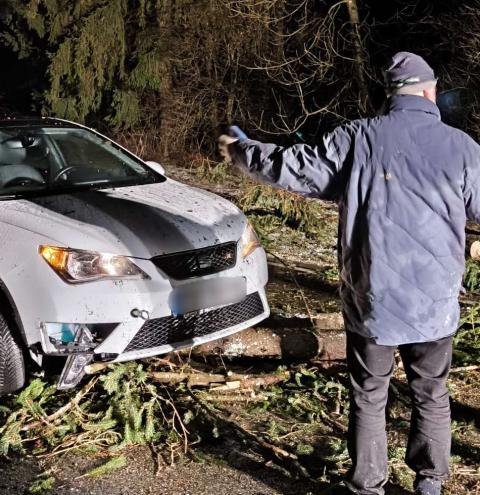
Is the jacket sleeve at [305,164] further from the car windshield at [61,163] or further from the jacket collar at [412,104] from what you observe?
the car windshield at [61,163]

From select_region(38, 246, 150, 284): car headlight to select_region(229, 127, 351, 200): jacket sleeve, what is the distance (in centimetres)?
118

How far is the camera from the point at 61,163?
16.0 ft

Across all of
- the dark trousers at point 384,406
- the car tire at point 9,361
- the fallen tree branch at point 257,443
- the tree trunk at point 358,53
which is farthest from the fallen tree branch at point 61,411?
the tree trunk at point 358,53

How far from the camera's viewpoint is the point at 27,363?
13.3ft

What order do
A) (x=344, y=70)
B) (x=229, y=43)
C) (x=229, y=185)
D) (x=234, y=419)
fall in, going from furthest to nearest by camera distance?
(x=229, y=43), (x=344, y=70), (x=229, y=185), (x=234, y=419)

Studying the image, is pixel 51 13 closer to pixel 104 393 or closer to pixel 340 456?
pixel 104 393

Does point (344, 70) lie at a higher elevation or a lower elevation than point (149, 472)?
higher

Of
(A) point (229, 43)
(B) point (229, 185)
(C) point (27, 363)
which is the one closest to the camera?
(C) point (27, 363)

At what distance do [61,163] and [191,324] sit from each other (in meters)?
1.81

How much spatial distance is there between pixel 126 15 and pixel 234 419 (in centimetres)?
1206

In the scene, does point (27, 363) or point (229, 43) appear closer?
point (27, 363)

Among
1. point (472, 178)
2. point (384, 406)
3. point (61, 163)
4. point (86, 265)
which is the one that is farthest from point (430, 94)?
point (61, 163)

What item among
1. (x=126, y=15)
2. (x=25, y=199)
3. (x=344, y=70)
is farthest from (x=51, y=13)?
(x=25, y=199)

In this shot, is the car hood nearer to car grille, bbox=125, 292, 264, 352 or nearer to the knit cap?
car grille, bbox=125, 292, 264, 352
